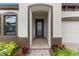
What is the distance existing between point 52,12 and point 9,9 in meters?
4.34

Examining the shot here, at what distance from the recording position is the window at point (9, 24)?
13804mm

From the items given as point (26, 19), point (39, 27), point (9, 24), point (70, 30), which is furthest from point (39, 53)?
point (39, 27)

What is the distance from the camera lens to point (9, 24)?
1440cm

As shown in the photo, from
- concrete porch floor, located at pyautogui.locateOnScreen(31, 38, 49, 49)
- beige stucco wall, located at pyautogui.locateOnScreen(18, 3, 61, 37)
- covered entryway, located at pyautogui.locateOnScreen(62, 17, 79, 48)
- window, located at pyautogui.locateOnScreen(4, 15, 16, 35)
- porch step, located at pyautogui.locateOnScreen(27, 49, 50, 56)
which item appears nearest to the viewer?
porch step, located at pyautogui.locateOnScreen(27, 49, 50, 56)

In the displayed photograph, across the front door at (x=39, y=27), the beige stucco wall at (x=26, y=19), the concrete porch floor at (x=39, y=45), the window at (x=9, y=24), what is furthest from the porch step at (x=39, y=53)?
the front door at (x=39, y=27)

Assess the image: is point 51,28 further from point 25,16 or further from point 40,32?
point 40,32

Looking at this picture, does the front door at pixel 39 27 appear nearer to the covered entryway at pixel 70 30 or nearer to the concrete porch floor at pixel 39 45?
the covered entryway at pixel 70 30

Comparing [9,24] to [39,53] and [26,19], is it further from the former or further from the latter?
[39,53]

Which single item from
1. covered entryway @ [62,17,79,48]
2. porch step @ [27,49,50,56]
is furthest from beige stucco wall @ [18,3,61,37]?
covered entryway @ [62,17,79,48]

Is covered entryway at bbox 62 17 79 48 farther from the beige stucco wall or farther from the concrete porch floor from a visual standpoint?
the beige stucco wall

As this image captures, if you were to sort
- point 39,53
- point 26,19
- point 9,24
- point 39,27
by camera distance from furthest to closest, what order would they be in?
1. point 39,27
2. point 9,24
3. point 26,19
4. point 39,53


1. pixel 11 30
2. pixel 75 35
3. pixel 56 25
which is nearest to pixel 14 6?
pixel 11 30

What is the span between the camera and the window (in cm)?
1380

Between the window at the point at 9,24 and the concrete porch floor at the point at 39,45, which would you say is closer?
the concrete porch floor at the point at 39,45
